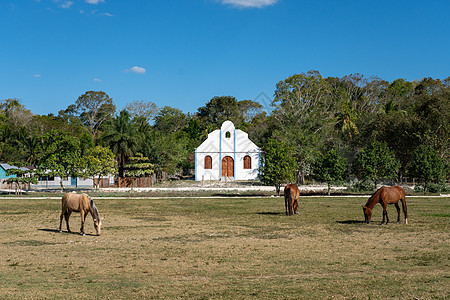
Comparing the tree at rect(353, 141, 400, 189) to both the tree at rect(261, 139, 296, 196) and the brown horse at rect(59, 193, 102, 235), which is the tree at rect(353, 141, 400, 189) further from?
the brown horse at rect(59, 193, 102, 235)

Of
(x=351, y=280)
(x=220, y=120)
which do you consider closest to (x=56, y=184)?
(x=220, y=120)

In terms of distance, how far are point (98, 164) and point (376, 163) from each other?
→ 28.9 meters

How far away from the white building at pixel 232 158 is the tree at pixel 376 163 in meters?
26.1

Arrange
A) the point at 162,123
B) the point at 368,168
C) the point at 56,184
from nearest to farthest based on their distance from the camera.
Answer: the point at 368,168 < the point at 56,184 < the point at 162,123

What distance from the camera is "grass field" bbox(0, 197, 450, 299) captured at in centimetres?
949

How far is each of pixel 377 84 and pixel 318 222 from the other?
261 feet

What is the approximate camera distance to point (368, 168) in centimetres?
4047

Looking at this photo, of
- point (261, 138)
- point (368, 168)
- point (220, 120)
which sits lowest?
point (368, 168)

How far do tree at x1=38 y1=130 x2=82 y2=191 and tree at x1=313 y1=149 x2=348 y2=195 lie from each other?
78.9 feet

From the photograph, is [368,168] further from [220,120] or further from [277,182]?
[220,120]

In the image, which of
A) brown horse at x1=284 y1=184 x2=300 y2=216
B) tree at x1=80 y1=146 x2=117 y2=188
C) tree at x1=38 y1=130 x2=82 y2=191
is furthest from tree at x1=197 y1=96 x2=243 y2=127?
brown horse at x1=284 y1=184 x2=300 y2=216

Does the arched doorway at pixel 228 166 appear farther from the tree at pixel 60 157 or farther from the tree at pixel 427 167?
the tree at pixel 427 167

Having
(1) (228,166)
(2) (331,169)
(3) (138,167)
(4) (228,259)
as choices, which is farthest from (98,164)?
(4) (228,259)

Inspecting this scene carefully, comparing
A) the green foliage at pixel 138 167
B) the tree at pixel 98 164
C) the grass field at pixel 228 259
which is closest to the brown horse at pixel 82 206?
the grass field at pixel 228 259
